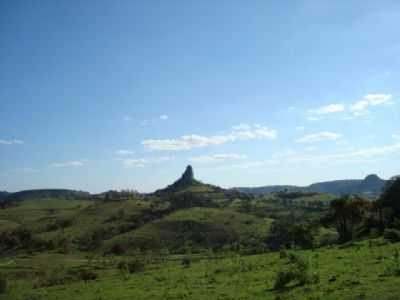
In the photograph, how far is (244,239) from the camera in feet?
491

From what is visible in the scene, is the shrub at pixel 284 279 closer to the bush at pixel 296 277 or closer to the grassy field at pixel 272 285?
the bush at pixel 296 277

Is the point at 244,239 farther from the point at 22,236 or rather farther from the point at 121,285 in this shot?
the point at 121,285

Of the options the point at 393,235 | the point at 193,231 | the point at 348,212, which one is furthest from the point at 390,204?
the point at 193,231

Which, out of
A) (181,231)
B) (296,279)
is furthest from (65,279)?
(181,231)

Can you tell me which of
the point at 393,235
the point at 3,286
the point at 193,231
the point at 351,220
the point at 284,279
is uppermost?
the point at 393,235

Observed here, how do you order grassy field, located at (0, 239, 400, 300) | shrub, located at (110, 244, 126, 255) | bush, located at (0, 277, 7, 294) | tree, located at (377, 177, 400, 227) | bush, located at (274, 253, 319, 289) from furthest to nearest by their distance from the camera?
shrub, located at (110, 244, 126, 255) < tree, located at (377, 177, 400, 227) < bush, located at (0, 277, 7, 294) < bush, located at (274, 253, 319, 289) < grassy field, located at (0, 239, 400, 300)

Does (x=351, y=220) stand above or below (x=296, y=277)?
above

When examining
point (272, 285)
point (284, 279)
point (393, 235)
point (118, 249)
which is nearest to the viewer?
point (284, 279)

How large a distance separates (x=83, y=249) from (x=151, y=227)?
115 ft

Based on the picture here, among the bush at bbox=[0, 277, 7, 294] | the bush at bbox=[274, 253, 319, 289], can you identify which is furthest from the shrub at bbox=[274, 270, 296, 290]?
the bush at bbox=[0, 277, 7, 294]

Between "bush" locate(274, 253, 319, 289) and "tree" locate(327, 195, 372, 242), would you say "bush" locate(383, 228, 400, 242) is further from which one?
"tree" locate(327, 195, 372, 242)

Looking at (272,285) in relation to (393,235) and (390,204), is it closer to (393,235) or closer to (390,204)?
(393,235)

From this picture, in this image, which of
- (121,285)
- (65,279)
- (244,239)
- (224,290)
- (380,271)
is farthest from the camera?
(244,239)

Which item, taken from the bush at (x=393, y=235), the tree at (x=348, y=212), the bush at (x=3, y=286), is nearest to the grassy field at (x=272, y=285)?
the bush at (x=393, y=235)
